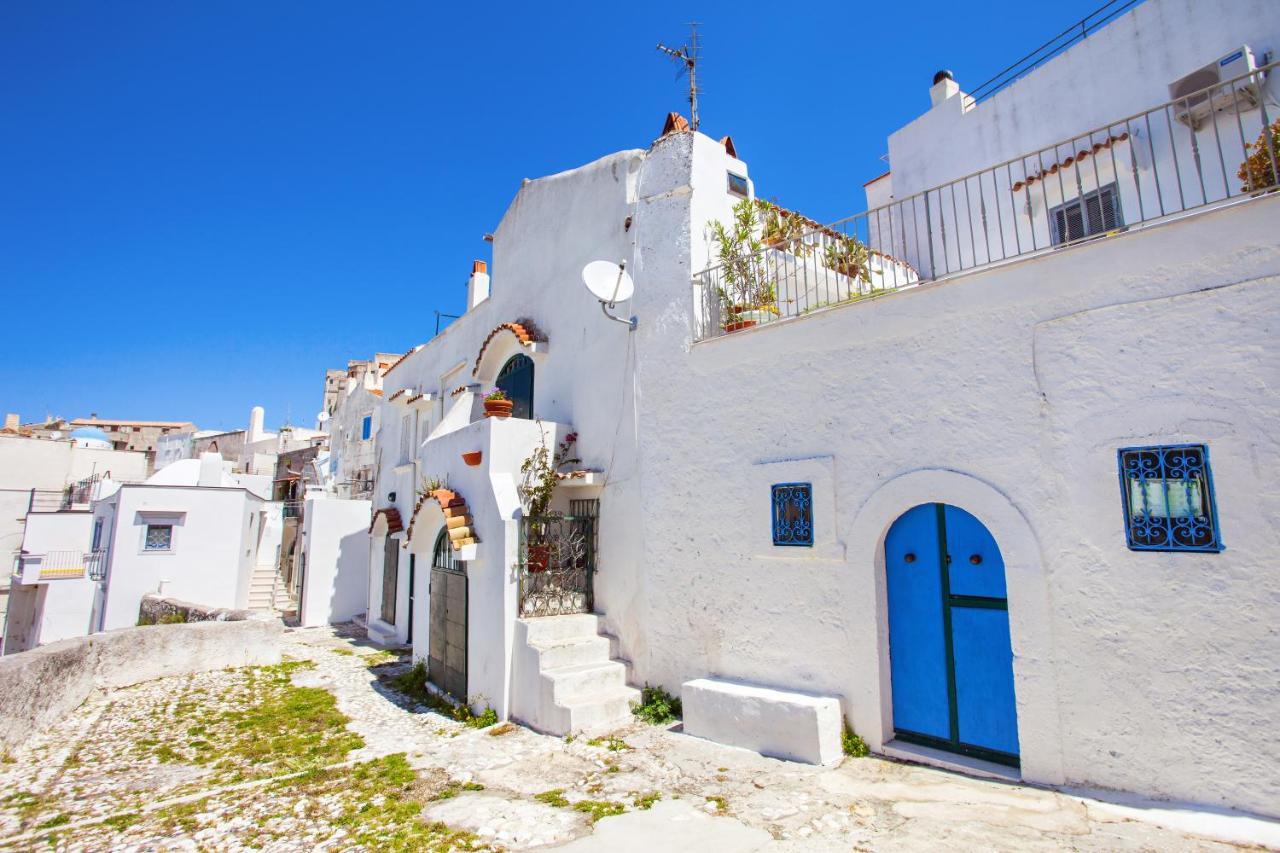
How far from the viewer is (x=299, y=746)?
779cm

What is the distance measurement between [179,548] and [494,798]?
20896 mm

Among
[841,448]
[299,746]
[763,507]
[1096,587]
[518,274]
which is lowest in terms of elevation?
[299,746]

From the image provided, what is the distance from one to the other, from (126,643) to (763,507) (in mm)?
11657

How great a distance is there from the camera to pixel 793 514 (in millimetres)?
6621

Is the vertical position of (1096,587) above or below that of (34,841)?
above

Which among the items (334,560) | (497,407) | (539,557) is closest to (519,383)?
(497,407)

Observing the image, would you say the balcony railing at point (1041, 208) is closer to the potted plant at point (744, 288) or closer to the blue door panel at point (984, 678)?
the potted plant at point (744, 288)

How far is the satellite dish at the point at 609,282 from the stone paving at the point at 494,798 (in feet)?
17.6

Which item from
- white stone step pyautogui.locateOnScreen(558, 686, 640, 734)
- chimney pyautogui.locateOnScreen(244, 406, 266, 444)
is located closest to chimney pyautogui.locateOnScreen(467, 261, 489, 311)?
white stone step pyautogui.locateOnScreen(558, 686, 640, 734)

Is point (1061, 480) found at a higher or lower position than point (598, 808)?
higher

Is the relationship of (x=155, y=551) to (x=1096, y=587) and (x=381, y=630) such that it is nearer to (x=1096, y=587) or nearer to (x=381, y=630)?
(x=381, y=630)

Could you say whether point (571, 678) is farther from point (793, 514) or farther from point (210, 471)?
point (210, 471)

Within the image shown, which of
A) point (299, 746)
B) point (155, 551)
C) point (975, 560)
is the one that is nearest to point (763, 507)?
point (975, 560)

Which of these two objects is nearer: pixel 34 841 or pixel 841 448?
pixel 34 841
